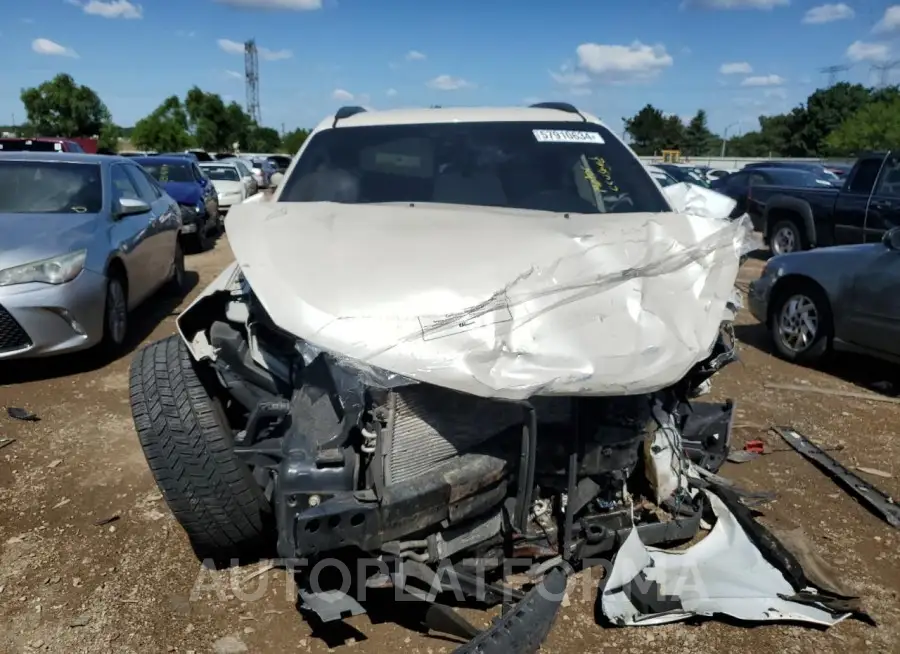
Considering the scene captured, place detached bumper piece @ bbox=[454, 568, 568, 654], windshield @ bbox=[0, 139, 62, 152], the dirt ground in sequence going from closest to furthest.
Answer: detached bumper piece @ bbox=[454, 568, 568, 654] → the dirt ground → windshield @ bbox=[0, 139, 62, 152]

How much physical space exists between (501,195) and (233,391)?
1.66 meters

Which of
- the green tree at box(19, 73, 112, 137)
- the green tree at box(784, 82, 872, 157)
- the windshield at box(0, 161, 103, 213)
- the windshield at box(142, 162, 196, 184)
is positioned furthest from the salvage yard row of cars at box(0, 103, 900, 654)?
the green tree at box(784, 82, 872, 157)

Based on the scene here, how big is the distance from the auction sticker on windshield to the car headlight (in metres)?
3.51

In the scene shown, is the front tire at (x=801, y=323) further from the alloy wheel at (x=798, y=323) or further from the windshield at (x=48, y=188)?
the windshield at (x=48, y=188)

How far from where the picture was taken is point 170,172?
12875 millimetres

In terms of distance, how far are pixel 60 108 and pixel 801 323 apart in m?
45.9

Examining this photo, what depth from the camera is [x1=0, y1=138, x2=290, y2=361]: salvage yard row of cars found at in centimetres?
501

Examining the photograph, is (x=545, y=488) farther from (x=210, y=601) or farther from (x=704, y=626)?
(x=210, y=601)

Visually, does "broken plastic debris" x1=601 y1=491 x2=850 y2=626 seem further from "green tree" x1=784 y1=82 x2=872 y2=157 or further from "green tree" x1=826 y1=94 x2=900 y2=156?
"green tree" x1=784 y1=82 x2=872 y2=157

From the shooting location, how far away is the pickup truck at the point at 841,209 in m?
9.27

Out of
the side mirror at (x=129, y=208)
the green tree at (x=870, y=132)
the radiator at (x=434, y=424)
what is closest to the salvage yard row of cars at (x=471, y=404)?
the radiator at (x=434, y=424)

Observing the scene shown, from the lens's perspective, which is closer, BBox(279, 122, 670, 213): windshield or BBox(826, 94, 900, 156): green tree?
BBox(279, 122, 670, 213): windshield

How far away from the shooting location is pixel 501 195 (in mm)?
3662

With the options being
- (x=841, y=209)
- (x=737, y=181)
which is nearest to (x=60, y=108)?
(x=737, y=181)
